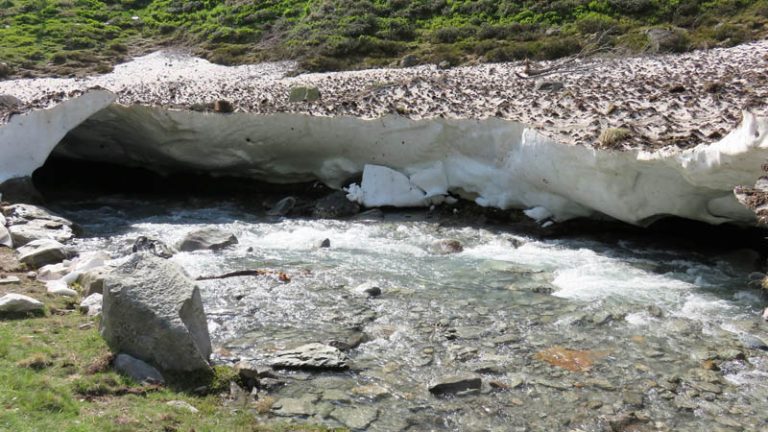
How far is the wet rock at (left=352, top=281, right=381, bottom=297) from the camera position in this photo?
12.3 m

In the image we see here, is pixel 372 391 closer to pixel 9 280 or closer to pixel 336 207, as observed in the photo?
pixel 9 280

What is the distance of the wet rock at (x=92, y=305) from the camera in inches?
414

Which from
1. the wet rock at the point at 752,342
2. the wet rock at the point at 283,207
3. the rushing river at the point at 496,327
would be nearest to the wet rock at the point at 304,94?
the wet rock at the point at 283,207

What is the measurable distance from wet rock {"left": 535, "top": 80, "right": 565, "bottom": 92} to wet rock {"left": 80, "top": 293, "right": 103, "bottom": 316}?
13805mm

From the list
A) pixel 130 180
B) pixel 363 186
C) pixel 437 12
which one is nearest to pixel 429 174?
pixel 363 186

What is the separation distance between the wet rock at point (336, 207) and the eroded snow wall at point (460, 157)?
1047 millimetres

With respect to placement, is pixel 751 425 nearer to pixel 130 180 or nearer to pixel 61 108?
pixel 61 108

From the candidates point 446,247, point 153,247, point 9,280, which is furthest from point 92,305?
point 446,247

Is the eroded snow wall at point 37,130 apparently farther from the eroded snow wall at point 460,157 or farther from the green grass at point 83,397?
the green grass at point 83,397

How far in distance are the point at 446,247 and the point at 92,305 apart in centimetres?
718

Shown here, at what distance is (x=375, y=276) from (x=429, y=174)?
5603 millimetres

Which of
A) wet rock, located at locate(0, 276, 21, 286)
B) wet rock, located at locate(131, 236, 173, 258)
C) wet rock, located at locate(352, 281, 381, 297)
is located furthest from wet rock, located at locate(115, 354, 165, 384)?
wet rock, located at locate(131, 236, 173, 258)

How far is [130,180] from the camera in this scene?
23766mm

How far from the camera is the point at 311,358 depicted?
9.48 m
